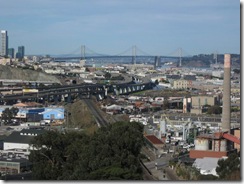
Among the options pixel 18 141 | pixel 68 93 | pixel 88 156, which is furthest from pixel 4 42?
pixel 88 156

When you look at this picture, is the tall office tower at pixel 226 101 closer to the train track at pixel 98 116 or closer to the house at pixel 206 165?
the house at pixel 206 165

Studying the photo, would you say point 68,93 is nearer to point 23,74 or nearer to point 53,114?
point 53,114

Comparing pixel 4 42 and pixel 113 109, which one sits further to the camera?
pixel 4 42

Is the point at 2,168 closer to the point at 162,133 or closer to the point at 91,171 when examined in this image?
the point at 91,171

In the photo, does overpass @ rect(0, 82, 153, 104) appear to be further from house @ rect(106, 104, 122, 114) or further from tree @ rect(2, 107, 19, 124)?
house @ rect(106, 104, 122, 114)

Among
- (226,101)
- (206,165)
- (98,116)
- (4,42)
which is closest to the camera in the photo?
(206,165)

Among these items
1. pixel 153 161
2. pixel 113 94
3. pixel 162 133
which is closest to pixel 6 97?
pixel 113 94

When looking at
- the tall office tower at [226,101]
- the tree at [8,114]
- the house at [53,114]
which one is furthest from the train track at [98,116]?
the tall office tower at [226,101]
